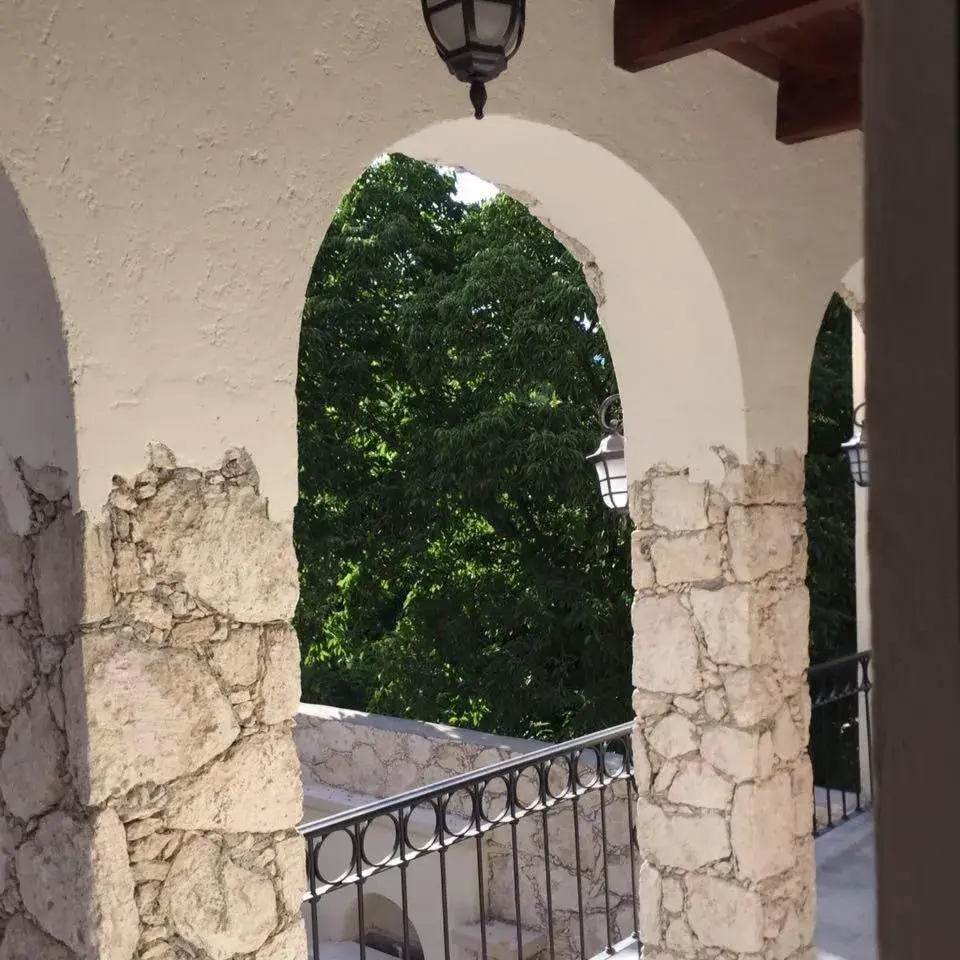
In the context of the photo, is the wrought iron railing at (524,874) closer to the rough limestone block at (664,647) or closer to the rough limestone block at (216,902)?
the rough limestone block at (664,647)

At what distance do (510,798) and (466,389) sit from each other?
281 inches

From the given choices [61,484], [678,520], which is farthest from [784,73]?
[61,484]

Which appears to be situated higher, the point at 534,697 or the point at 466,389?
the point at 466,389

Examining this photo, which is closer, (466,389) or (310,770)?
(310,770)

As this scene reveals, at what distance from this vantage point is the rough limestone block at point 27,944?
177 centimetres

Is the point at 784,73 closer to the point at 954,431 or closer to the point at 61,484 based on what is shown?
the point at 61,484

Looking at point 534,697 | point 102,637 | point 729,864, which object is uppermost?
point 102,637

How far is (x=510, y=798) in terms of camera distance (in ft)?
10.3

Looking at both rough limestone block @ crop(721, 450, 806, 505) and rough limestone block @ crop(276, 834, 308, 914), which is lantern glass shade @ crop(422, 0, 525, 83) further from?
rough limestone block @ crop(721, 450, 806, 505)

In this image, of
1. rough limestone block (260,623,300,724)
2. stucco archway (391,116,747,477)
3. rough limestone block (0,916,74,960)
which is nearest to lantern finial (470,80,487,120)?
stucco archway (391,116,747,477)

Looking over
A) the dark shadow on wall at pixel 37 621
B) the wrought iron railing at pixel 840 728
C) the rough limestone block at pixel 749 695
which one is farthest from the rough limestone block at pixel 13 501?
the wrought iron railing at pixel 840 728

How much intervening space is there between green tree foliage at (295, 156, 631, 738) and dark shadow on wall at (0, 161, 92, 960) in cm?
700

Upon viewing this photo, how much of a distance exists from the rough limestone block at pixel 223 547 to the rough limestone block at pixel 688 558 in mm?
1688

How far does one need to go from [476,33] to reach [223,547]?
1031 millimetres
